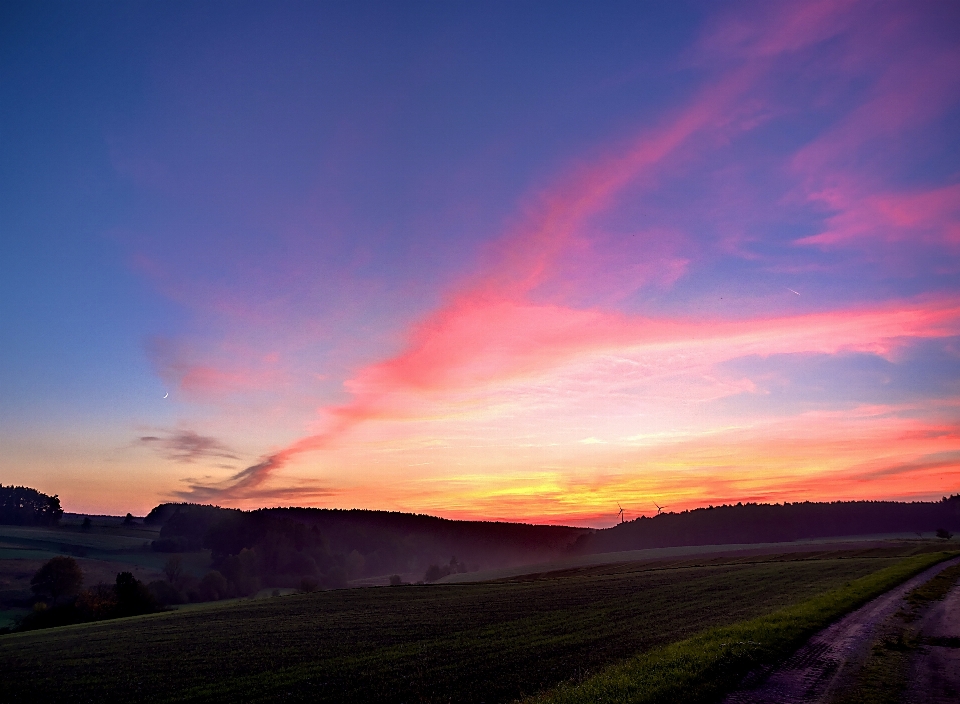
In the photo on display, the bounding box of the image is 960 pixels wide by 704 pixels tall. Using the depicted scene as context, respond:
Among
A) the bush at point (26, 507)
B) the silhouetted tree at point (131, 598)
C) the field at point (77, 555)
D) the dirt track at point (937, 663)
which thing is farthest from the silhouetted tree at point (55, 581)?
the dirt track at point (937, 663)

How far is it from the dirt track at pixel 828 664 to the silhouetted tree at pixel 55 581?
130582 millimetres

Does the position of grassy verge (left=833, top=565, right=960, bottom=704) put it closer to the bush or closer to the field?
the field

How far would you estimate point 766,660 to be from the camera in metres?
20.2

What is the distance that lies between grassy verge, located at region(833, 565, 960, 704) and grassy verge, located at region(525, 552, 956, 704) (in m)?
2.64

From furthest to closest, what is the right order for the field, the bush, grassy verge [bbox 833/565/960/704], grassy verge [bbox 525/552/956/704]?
the bush < the field < grassy verge [bbox 525/552/956/704] < grassy verge [bbox 833/565/960/704]

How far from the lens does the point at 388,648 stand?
120ft

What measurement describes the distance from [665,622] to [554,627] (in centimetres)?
Answer: 736

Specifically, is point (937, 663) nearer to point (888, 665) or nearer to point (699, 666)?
point (888, 665)

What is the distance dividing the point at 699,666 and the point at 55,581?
429 feet

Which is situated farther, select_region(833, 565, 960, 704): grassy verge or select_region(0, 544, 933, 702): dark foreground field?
select_region(0, 544, 933, 702): dark foreground field

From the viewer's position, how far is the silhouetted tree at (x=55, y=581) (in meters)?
110

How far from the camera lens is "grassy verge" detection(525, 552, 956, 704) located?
1702 centimetres

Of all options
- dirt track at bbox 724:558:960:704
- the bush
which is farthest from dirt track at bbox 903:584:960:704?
the bush

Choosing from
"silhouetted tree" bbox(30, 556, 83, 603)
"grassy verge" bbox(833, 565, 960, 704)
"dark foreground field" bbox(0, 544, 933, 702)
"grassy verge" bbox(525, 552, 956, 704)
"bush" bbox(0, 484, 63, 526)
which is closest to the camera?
"grassy verge" bbox(833, 565, 960, 704)
